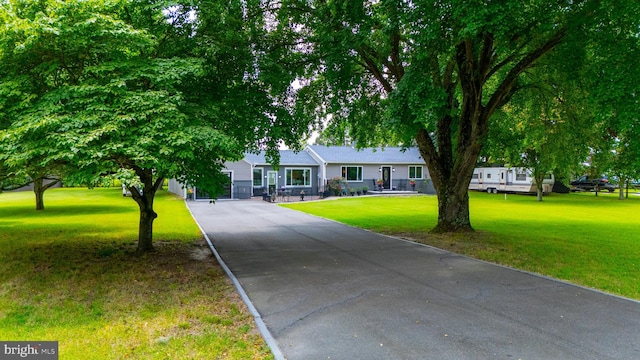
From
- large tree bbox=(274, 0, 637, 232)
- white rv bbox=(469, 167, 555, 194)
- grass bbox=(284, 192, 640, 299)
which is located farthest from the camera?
white rv bbox=(469, 167, 555, 194)

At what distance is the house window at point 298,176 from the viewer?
33875 millimetres

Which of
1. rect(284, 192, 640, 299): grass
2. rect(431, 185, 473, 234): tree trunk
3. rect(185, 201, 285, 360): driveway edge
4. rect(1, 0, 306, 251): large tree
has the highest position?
rect(1, 0, 306, 251): large tree

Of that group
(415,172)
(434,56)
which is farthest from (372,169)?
(434,56)

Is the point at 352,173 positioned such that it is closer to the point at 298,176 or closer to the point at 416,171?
the point at 298,176

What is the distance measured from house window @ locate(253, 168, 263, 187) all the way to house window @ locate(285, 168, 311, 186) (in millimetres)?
2236

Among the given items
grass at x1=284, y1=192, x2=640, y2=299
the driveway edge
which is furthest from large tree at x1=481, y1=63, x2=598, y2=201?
the driveway edge

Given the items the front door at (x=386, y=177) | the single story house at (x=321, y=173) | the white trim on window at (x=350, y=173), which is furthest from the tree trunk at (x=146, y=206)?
the front door at (x=386, y=177)

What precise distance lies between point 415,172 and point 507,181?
9.16 m

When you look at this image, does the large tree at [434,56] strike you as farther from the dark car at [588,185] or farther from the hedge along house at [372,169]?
the dark car at [588,185]

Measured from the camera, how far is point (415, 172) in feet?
125

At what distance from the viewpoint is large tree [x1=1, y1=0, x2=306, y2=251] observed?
20.6ft

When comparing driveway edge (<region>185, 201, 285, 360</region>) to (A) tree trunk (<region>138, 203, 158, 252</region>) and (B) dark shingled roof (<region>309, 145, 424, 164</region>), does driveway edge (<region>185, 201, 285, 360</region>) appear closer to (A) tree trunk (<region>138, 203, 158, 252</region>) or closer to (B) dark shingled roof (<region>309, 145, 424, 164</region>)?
(A) tree trunk (<region>138, 203, 158, 252</region>)

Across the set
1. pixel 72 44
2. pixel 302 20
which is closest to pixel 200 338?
pixel 72 44

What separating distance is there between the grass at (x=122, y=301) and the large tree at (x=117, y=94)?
6.63ft
